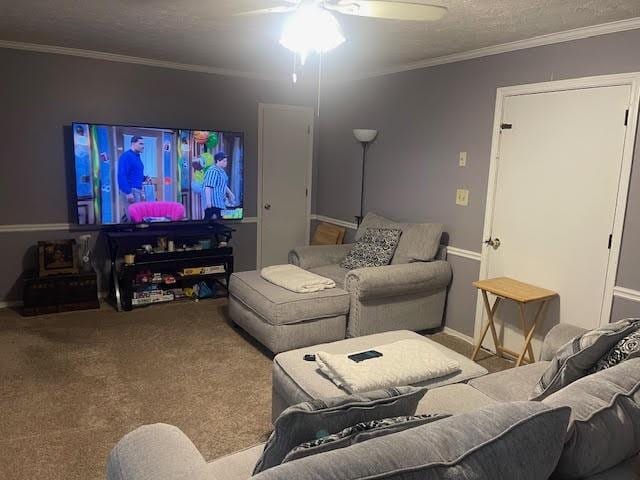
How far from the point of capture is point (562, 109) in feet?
11.2

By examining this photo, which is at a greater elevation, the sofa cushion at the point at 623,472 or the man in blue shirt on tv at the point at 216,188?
the man in blue shirt on tv at the point at 216,188

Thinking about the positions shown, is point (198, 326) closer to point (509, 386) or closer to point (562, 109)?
point (509, 386)

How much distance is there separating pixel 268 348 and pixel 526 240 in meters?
2.06

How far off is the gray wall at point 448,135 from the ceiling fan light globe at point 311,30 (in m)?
1.74

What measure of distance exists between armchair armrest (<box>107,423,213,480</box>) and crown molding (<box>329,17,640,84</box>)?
3278 millimetres

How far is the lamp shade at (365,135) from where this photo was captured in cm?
498

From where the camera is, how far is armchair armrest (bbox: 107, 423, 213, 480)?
132cm

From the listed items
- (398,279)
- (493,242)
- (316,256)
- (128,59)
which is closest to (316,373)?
(398,279)

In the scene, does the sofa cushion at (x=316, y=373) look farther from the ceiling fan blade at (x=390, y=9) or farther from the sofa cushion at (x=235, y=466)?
the ceiling fan blade at (x=390, y=9)

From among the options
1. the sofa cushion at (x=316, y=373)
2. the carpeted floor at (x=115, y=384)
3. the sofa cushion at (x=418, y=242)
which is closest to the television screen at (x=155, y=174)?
the carpeted floor at (x=115, y=384)

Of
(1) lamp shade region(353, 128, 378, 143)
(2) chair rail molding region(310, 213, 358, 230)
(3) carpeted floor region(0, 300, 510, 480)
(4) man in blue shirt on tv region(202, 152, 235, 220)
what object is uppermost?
(1) lamp shade region(353, 128, 378, 143)

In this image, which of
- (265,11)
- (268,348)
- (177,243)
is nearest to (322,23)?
(265,11)

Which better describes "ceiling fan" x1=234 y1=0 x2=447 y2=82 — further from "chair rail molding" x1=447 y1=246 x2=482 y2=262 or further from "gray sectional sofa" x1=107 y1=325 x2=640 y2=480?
"chair rail molding" x1=447 y1=246 x2=482 y2=262

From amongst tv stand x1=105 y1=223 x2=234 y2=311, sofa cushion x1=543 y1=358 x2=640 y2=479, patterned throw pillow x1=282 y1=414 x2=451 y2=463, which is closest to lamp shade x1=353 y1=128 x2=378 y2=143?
tv stand x1=105 y1=223 x2=234 y2=311
